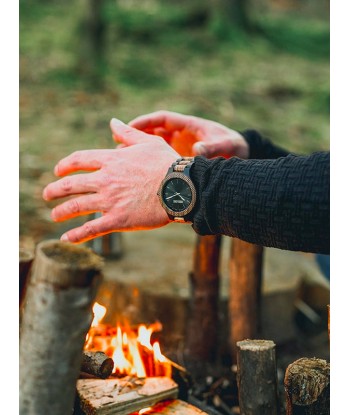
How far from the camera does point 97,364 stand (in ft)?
5.49

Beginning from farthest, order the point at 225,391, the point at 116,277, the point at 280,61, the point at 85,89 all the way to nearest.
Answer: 1. the point at 280,61
2. the point at 85,89
3. the point at 116,277
4. the point at 225,391

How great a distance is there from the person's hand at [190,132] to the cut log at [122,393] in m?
0.88

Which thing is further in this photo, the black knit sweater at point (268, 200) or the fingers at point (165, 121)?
the fingers at point (165, 121)

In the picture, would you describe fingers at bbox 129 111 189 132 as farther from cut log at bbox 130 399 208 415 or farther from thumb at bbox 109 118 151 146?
cut log at bbox 130 399 208 415

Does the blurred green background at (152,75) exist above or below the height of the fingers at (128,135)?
above

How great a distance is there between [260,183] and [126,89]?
6.32m

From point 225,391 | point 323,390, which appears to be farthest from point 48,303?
point 225,391

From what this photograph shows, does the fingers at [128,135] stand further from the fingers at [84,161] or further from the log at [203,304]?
the log at [203,304]

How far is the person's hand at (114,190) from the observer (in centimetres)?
162

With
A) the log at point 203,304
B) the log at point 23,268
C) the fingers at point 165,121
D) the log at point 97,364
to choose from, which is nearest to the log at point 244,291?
the log at point 203,304

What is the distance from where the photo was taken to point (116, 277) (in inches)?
118

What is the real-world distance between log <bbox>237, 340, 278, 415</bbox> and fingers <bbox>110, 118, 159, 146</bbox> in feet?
2.33

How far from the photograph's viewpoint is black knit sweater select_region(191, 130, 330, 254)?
1.38m
